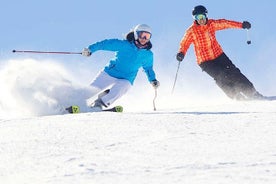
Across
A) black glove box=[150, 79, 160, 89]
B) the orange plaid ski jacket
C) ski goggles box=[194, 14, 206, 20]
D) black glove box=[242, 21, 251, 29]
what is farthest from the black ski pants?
black glove box=[150, 79, 160, 89]

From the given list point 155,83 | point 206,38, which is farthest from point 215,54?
point 155,83

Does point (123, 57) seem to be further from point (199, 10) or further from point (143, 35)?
point (199, 10)

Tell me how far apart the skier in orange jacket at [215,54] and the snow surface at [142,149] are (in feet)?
9.44

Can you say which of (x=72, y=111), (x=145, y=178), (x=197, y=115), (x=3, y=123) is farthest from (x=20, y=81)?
(x=145, y=178)

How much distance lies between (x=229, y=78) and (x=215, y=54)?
1.63 feet

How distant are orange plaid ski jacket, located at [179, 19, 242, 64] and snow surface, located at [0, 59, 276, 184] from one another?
3205mm

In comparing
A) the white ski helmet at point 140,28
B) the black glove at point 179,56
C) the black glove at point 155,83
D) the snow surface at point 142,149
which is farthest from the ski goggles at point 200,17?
the snow surface at point 142,149

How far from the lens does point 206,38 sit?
971cm

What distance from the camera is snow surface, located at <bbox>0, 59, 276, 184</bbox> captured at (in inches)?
132

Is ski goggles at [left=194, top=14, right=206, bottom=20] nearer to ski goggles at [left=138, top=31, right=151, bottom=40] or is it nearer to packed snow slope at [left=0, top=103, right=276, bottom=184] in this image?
ski goggles at [left=138, top=31, right=151, bottom=40]

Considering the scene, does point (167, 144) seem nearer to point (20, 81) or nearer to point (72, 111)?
point (72, 111)

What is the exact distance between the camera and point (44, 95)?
8531mm

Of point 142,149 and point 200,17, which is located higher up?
point 200,17

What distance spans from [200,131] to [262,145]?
0.84 m
